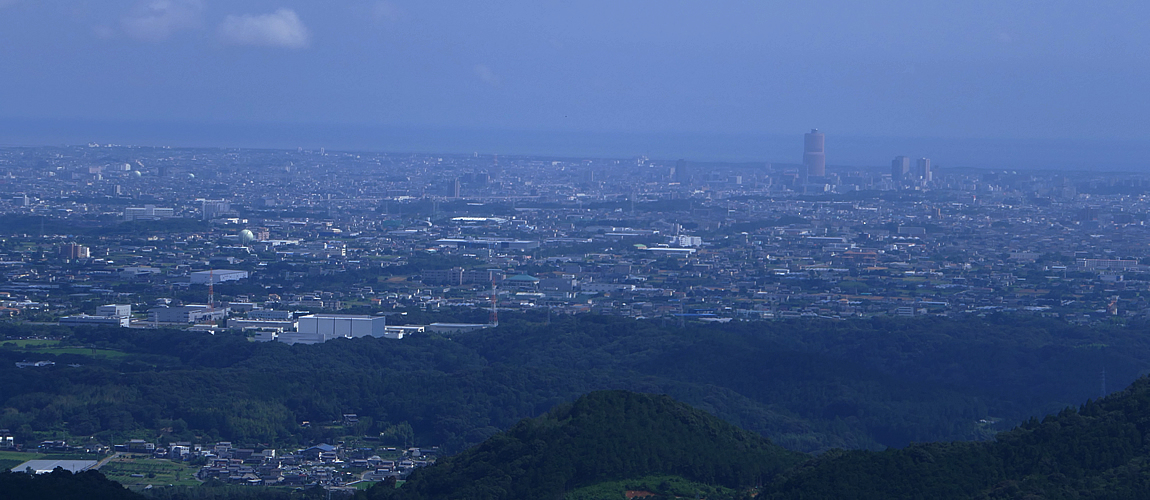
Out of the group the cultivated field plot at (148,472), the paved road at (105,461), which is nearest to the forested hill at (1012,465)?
the cultivated field plot at (148,472)

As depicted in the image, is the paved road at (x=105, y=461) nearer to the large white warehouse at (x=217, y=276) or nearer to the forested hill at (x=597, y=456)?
the forested hill at (x=597, y=456)

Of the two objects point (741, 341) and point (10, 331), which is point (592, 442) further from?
point (10, 331)

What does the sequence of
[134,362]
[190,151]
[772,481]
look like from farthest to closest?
[190,151] < [134,362] < [772,481]

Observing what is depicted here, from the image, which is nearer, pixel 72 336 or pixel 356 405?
pixel 356 405

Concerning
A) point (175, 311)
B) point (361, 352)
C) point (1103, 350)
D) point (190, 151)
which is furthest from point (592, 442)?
point (190, 151)

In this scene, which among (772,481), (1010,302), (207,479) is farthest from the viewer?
(1010,302)

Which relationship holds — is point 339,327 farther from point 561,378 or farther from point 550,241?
point 550,241

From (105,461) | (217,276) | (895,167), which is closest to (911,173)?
(895,167)
